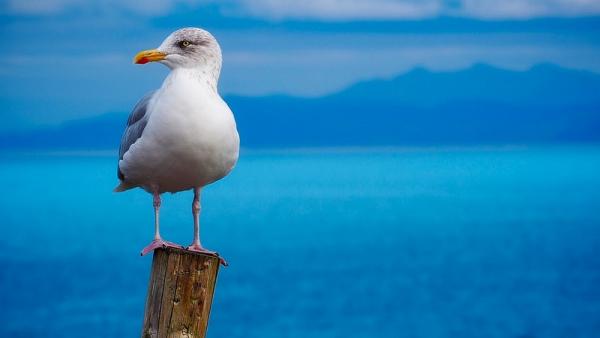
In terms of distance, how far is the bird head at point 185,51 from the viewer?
381 cm

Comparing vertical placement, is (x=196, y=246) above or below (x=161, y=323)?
above

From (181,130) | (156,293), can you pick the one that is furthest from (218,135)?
(156,293)

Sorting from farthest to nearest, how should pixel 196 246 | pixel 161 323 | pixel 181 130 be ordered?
pixel 196 246 < pixel 181 130 < pixel 161 323

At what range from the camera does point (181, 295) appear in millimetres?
3373

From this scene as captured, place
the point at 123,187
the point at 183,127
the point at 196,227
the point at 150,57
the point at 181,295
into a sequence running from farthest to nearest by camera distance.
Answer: the point at 123,187
the point at 196,227
the point at 150,57
the point at 183,127
the point at 181,295

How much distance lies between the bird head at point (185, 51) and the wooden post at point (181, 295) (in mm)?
911

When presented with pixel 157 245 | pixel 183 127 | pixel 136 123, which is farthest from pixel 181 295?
pixel 136 123

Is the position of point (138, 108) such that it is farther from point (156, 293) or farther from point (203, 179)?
point (156, 293)

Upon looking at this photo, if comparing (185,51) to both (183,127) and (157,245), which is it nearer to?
(183,127)

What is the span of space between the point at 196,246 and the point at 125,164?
532 millimetres

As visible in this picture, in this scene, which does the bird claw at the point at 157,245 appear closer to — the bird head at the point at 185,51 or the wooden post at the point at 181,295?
the wooden post at the point at 181,295

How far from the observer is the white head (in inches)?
150

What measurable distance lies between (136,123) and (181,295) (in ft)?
3.09

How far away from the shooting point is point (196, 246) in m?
3.87
